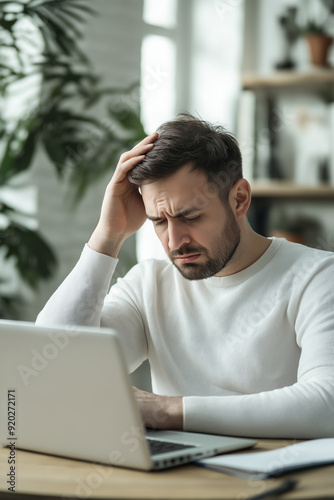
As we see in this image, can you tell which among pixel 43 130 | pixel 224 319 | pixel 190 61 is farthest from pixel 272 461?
pixel 190 61

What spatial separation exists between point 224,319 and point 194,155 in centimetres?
37

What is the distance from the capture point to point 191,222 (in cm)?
157

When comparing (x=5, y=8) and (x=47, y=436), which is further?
(x=5, y=8)

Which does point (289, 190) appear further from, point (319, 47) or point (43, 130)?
point (43, 130)

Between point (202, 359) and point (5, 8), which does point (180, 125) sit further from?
point (5, 8)

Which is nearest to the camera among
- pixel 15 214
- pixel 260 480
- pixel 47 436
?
pixel 260 480

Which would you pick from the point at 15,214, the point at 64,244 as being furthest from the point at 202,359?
the point at 64,244

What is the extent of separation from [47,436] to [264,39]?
2798 mm

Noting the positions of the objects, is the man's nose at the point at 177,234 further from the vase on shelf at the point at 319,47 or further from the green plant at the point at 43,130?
the vase on shelf at the point at 319,47

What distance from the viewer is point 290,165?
341 centimetres

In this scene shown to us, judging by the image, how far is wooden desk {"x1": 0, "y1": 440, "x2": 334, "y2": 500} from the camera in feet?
2.96

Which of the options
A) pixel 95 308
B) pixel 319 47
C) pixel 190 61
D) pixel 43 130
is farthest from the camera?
pixel 190 61

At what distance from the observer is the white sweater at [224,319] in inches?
57.7

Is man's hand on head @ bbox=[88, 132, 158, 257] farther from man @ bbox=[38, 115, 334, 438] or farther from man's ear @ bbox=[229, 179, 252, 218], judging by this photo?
man's ear @ bbox=[229, 179, 252, 218]
